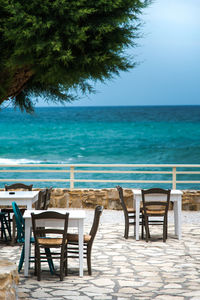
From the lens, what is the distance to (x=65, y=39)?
369cm

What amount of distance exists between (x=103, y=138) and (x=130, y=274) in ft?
139

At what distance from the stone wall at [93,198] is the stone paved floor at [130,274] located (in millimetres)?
2755

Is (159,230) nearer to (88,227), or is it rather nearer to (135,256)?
(88,227)

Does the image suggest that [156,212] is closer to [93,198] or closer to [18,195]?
[18,195]

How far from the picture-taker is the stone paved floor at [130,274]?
5392 mm

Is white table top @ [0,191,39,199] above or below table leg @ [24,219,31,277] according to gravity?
above

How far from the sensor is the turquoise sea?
42.0m

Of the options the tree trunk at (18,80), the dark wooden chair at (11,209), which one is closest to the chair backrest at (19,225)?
the dark wooden chair at (11,209)

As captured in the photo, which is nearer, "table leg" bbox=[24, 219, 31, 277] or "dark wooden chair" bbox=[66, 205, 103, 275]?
"table leg" bbox=[24, 219, 31, 277]

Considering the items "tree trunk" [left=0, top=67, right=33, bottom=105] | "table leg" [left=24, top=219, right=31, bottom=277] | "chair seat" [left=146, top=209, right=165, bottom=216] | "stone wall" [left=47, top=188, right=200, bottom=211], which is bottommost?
"table leg" [left=24, top=219, right=31, bottom=277]

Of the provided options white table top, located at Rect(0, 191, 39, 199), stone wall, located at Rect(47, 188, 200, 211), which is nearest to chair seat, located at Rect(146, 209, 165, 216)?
white table top, located at Rect(0, 191, 39, 199)

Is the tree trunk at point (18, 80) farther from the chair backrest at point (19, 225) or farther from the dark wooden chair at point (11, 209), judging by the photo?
the dark wooden chair at point (11, 209)

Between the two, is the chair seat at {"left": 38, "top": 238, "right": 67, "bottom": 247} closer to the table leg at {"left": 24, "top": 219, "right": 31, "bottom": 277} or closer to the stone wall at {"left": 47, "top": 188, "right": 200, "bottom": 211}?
the table leg at {"left": 24, "top": 219, "right": 31, "bottom": 277}

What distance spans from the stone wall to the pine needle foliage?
310 inches
